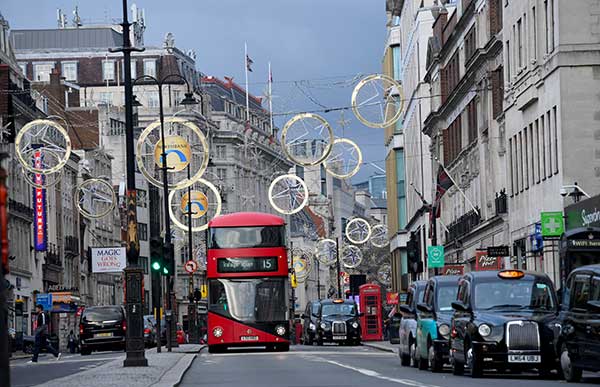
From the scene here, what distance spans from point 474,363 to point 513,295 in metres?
1.56

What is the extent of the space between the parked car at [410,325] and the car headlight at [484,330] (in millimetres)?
6607

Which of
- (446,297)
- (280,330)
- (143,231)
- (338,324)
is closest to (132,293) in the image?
(446,297)

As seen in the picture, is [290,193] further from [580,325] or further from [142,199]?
[142,199]

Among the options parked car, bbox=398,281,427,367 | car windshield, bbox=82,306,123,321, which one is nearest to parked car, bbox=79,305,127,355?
car windshield, bbox=82,306,123,321

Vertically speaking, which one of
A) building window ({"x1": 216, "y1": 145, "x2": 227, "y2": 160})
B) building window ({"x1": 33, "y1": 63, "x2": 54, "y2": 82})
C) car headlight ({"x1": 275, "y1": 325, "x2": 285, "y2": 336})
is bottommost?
car headlight ({"x1": 275, "y1": 325, "x2": 285, "y2": 336})

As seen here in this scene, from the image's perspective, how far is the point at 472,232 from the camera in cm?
7181

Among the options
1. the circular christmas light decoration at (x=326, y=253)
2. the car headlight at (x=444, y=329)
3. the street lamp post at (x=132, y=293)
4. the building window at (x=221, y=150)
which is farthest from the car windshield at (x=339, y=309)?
the building window at (x=221, y=150)

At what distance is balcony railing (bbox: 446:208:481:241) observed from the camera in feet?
237

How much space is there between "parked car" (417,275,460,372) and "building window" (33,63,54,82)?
4704 inches

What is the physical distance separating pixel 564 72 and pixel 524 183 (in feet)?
31.5

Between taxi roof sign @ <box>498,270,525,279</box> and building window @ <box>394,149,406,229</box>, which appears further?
building window @ <box>394,149,406,229</box>

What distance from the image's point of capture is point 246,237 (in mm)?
54438

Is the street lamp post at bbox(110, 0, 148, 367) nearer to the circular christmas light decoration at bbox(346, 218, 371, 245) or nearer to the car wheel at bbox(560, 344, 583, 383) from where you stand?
the car wheel at bbox(560, 344, 583, 383)

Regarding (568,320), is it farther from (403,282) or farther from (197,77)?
(197,77)
